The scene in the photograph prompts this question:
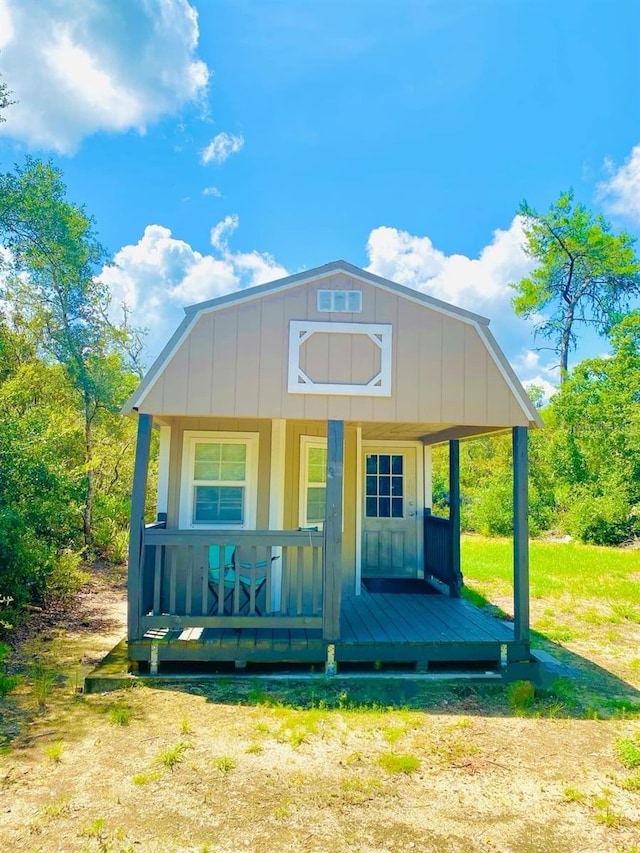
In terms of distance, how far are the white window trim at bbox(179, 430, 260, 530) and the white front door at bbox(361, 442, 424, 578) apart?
102 inches

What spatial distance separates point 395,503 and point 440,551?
1.05 metres

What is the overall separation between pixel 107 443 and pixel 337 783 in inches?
411

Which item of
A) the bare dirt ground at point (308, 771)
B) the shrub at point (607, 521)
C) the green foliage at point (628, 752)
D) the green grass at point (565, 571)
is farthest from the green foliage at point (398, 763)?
the shrub at point (607, 521)

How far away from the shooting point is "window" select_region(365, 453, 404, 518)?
8.06 meters

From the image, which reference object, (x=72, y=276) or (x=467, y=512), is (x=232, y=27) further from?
(x=467, y=512)

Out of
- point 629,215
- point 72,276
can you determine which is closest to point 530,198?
point 629,215

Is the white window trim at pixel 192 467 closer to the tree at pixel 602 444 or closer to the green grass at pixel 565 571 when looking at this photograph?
the green grass at pixel 565 571

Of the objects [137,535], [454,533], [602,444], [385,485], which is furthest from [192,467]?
[602,444]

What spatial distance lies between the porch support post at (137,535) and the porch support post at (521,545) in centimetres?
368

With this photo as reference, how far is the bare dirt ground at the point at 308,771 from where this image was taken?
8.37 ft

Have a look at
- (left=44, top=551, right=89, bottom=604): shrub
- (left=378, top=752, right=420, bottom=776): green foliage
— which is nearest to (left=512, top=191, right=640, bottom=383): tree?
(left=44, top=551, right=89, bottom=604): shrub

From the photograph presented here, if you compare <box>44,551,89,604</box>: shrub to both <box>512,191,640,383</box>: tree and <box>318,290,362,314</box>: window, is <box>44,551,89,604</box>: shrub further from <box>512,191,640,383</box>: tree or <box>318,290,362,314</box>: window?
<box>512,191,640,383</box>: tree

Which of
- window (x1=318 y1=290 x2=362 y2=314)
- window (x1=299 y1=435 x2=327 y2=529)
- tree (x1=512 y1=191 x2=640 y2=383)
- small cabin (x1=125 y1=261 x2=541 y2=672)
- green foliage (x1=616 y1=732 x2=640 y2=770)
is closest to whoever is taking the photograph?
green foliage (x1=616 y1=732 x2=640 y2=770)

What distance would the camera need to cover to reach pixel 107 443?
11867mm
